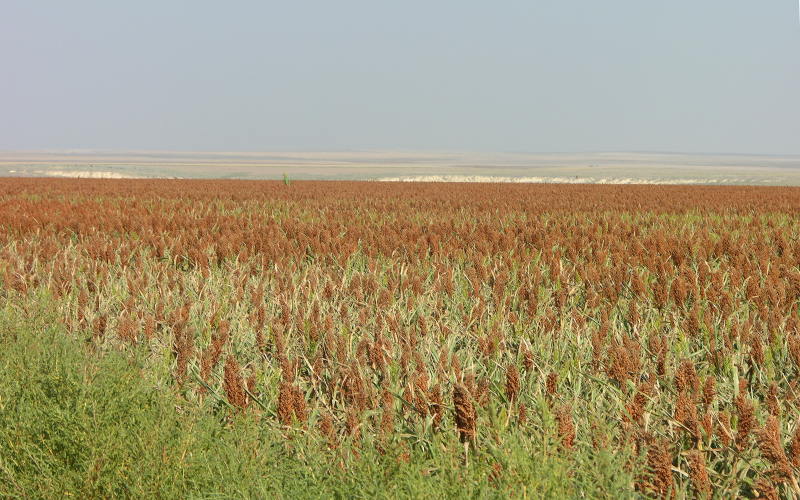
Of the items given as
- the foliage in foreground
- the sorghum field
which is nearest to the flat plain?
the sorghum field

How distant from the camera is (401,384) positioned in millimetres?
3572

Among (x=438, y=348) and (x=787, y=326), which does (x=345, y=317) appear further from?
(x=787, y=326)

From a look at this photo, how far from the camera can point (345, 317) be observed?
15.8 ft

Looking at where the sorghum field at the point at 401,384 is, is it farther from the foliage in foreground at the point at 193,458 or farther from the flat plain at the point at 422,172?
the flat plain at the point at 422,172

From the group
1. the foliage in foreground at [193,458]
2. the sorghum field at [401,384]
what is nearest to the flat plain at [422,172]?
the sorghum field at [401,384]

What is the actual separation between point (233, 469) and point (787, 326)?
11.8 ft

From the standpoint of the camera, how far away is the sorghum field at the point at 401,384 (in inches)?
99.0

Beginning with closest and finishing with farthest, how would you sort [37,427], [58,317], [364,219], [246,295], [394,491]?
[394,491], [37,427], [58,317], [246,295], [364,219]

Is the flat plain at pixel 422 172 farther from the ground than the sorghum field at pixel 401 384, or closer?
farther from the ground

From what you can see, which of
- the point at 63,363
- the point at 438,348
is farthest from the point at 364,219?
the point at 63,363

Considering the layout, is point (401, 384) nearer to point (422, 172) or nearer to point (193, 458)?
point (193, 458)

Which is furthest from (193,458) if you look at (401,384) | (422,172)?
(422,172)

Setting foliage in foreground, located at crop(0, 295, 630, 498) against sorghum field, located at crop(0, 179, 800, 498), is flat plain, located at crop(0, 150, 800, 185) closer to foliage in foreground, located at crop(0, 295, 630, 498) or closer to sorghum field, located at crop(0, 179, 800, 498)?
sorghum field, located at crop(0, 179, 800, 498)

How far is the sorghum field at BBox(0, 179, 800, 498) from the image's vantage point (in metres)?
2.51
